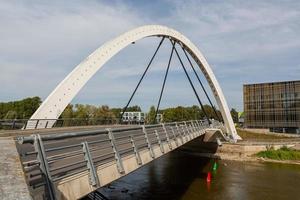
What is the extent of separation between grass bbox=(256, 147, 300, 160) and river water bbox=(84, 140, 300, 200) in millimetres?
4092

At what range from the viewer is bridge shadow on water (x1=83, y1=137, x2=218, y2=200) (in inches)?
1075

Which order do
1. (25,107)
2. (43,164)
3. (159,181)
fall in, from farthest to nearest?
(25,107)
(159,181)
(43,164)

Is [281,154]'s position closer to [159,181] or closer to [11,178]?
[159,181]

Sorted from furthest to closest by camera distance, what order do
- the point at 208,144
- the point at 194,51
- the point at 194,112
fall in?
the point at 194,112, the point at 208,144, the point at 194,51

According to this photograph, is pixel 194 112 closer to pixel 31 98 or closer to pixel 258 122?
pixel 258 122

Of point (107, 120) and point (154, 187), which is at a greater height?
point (107, 120)

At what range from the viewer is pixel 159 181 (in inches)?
1325

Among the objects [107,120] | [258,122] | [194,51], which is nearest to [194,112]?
[258,122]

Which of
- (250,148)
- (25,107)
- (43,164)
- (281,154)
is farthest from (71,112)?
(43,164)

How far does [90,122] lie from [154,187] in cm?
971

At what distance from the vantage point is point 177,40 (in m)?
44.4

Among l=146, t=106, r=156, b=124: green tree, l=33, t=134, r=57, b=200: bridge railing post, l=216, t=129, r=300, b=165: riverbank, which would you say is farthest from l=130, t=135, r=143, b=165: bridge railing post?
l=146, t=106, r=156, b=124: green tree

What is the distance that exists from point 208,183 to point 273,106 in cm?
5691

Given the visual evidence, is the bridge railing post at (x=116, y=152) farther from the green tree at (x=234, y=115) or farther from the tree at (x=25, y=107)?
the green tree at (x=234, y=115)
